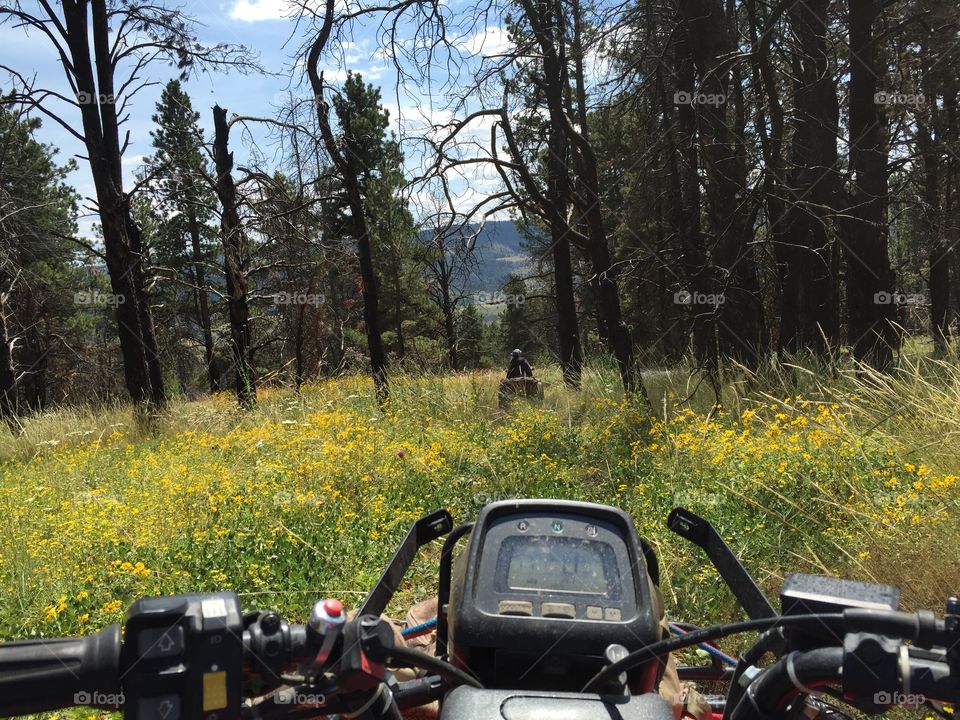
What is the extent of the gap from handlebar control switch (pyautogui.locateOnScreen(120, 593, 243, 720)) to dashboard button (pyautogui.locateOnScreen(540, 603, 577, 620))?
830mm

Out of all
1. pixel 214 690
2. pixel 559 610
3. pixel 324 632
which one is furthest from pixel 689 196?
pixel 214 690

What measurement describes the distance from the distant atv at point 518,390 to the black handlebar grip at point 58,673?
10016 millimetres

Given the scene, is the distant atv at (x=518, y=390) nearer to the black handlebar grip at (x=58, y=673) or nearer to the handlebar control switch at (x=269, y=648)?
the handlebar control switch at (x=269, y=648)

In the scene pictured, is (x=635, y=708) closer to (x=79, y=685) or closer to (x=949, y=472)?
(x=79, y=685)

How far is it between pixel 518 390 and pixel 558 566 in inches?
398

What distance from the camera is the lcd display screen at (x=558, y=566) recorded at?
1803 mm

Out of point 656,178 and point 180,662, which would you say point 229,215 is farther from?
point 180,662

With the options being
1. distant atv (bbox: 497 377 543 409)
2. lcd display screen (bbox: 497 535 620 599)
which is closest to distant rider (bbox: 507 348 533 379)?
distant atv (bbox: 497 377 543 409)

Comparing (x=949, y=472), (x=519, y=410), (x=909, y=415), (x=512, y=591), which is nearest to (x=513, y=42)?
(x=519, y=410)

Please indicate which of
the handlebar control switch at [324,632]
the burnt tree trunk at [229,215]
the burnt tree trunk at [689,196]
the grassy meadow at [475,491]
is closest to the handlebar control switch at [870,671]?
the handlebar control switch at [324,632]

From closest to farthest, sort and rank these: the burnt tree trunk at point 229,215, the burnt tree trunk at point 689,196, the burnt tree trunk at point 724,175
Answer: the burnt tree trunk at point 724,175 → the burnt tree trunk at point 689,196 → the burnt tree trunk at point 229,215

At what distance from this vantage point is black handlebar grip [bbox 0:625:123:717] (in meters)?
0.98

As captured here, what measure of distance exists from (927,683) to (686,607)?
3.76 m

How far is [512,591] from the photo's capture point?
179 centimetres
